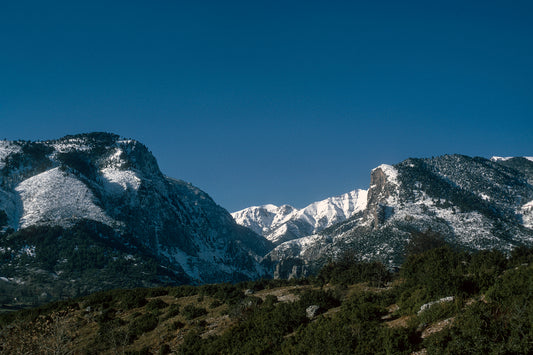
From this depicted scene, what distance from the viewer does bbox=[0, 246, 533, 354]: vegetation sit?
52.5ft

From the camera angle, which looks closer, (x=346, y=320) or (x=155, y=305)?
(x=346, y=320)

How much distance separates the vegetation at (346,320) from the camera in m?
16.0

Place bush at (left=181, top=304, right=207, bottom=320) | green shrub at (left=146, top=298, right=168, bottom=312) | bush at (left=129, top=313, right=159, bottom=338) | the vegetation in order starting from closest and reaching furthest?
1. the vegetation
2. bush at (left=129, top=313, right=159, bottom=338)
3. bush at (left=181, top=304, right=207, bottom=320)
4. green shrub at (left=146, top=298, right=168, bottom=312)

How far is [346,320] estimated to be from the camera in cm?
2153

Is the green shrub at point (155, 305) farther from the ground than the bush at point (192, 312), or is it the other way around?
the green shrub at point (155, 305)

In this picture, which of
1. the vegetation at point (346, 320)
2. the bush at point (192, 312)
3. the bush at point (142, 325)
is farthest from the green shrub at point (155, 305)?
the bush at point (192, 312)

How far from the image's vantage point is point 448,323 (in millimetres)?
18312

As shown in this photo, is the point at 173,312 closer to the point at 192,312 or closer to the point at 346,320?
the point at 192,312

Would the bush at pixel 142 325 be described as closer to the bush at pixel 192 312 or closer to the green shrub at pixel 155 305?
the bush at pixel 192 312

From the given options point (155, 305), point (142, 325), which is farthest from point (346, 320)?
point (155, 305)

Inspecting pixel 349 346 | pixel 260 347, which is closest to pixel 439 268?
pixel 349 346

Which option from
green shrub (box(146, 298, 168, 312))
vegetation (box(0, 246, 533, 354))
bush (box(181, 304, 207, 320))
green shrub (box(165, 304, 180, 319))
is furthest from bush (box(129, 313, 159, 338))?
green shrub (box(146, 298, 168, 312))

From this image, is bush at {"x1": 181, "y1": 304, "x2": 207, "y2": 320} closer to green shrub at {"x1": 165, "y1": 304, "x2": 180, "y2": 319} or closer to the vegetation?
the vegetation

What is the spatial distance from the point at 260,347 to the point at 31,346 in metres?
16.4
